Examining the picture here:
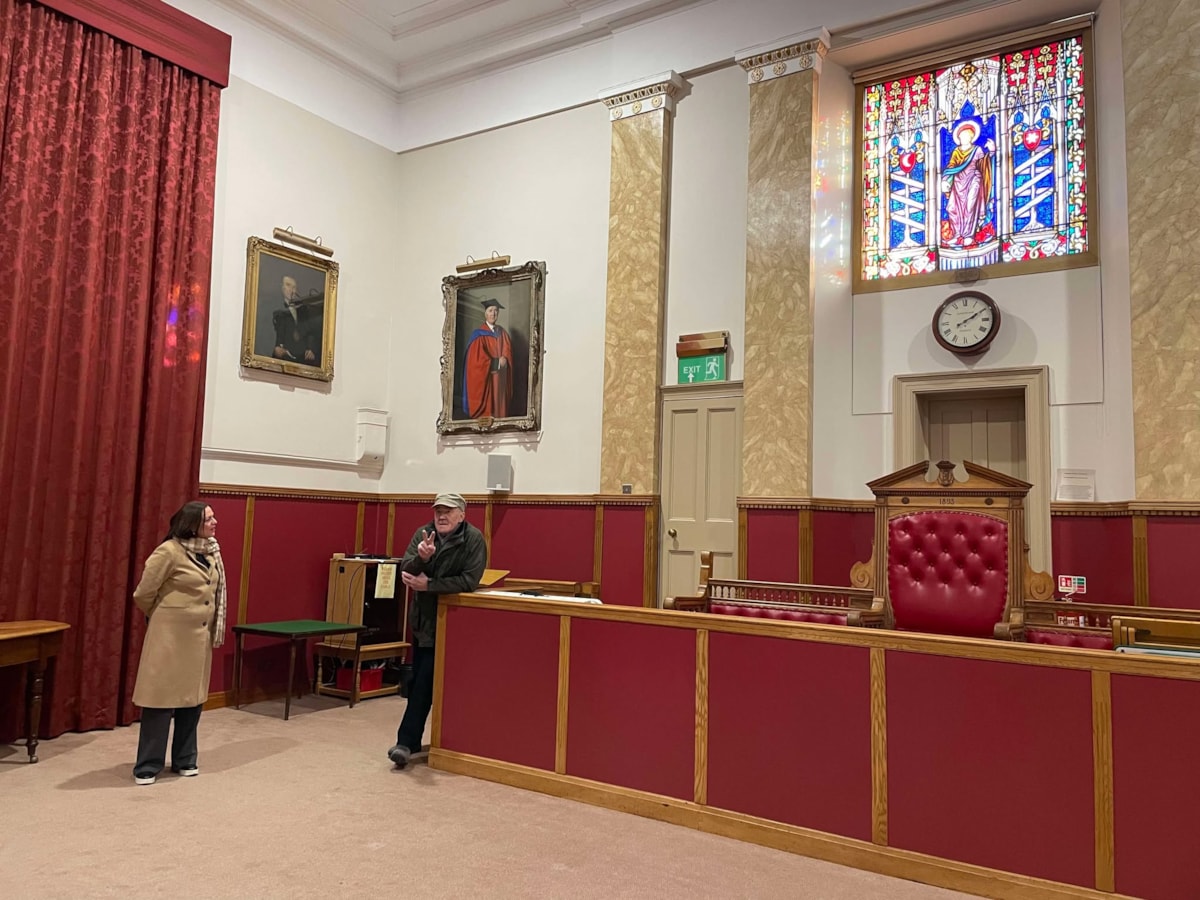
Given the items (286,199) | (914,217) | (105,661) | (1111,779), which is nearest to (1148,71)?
(914,217)

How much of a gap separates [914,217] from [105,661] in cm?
712

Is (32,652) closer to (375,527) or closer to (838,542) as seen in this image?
(375,527)

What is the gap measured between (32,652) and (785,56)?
7.01 metres

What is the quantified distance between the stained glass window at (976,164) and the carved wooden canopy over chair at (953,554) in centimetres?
270

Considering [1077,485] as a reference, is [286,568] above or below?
below

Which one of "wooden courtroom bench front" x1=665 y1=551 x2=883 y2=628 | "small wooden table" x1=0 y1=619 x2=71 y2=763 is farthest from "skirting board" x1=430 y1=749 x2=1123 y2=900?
"small wooden table" x1=0 y1=619 x2=71 y2=763

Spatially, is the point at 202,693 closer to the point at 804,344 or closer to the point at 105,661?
the point at 105,661

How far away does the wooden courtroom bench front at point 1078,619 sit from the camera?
4.35 meters

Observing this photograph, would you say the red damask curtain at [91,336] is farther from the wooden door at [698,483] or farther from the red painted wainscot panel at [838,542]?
the red painted wainscot panel at [838,542]

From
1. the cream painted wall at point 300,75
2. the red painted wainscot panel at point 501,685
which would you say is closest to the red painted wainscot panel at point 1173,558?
the red painted wainscot panel at point 501,685

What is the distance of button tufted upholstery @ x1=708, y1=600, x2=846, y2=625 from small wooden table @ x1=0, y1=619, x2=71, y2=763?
4093 millimetres

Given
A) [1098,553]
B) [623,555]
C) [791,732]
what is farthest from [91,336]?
[1098,553]

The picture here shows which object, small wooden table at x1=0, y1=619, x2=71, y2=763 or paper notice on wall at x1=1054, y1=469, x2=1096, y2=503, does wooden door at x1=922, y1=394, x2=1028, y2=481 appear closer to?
paper notice on wall at x1=1054, y1=469, x2=1096, y2=503

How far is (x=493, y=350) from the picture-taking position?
8828 millimetres
